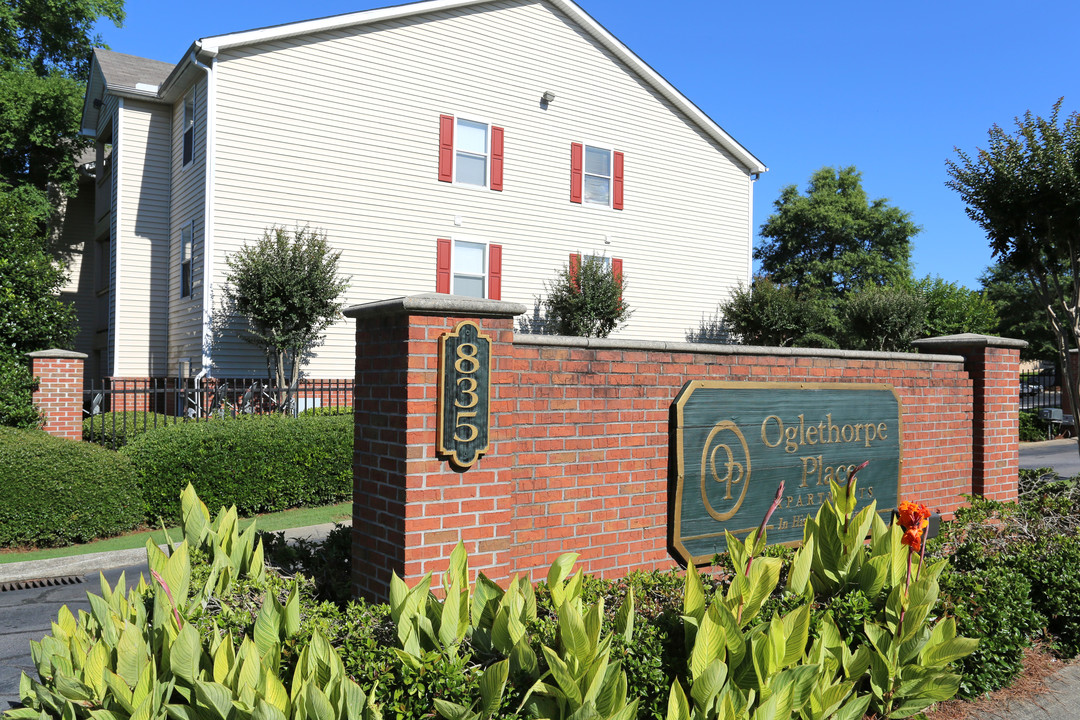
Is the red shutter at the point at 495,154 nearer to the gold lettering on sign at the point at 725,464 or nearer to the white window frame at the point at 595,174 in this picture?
the white window frame at the point at 595,174

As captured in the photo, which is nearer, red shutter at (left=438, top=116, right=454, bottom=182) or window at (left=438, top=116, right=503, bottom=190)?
red shutter at (left=438, top=116, right=454, bottom=182)

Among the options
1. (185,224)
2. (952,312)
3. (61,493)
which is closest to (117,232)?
(185,224)

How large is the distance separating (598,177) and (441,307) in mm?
15820

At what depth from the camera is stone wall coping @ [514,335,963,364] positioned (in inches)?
177

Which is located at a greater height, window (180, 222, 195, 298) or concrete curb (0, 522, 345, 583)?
window (180, 222, 195, 298)

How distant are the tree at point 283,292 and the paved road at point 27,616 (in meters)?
6.91

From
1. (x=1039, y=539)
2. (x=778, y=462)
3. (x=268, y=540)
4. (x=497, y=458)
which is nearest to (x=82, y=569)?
(x=268, y=540)

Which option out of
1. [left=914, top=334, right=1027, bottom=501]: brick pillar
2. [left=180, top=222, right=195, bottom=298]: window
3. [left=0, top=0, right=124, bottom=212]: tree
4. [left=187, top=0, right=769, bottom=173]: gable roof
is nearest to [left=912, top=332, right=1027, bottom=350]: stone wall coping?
[left=914, top=334, right=1027, bottom=501]: brick pillar

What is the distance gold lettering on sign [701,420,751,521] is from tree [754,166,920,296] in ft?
122

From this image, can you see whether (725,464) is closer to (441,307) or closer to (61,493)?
(441,307)

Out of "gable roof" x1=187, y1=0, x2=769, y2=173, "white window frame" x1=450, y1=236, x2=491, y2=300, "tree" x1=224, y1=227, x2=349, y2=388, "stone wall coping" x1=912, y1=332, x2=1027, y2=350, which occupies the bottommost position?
"stone wall coping" x1=912, y1=332, x2=1027, y2=350

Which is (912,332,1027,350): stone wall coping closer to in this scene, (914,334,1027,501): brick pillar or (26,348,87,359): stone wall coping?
(914,334,1027,501): brick pillar

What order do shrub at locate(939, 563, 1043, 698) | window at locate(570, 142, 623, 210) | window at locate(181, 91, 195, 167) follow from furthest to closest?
window at locate(570, 142, 623, 210) → window at locate(181, 91, 195, 167) → shrub at locate(939, 563, 1043, 698)

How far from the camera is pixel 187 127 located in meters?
16.3
